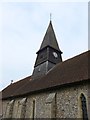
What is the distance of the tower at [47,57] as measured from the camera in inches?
734

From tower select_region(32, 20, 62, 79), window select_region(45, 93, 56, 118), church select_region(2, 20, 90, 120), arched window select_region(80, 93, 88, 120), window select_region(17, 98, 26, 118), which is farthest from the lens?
tower select_region(32, 20, 62, 79)

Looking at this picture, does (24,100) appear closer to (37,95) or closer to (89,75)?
(37,95)

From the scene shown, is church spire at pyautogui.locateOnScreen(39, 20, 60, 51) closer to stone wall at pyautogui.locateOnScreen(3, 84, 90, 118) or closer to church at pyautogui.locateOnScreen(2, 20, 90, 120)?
church at pyautogui.locateOnScreen(2, 20, 90, 120)

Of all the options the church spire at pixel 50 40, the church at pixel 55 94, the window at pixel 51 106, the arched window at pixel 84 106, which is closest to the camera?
the arched window at pixel 84 106

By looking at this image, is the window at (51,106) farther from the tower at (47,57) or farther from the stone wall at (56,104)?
the tower at (47,57)

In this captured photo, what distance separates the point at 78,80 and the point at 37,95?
5.13 meters

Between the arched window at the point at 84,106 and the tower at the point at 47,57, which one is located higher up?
the tower at the point at 47,57

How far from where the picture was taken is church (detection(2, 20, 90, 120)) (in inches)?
425

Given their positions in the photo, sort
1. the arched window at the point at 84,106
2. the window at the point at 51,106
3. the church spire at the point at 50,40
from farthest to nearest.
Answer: the church spire at the point at 50,40
the window at the point at 51,106
the arched window at the point at 84,106

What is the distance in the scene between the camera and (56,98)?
1250 cm

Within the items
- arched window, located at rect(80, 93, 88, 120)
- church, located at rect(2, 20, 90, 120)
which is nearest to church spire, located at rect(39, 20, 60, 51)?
church, located at rect(2, 20, 90, 120)

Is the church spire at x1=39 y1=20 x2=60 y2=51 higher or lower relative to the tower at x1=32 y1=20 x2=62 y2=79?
higher

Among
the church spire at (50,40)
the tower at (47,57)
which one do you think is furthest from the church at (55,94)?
the church spire at (50,40)

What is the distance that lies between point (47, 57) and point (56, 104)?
7.49m
